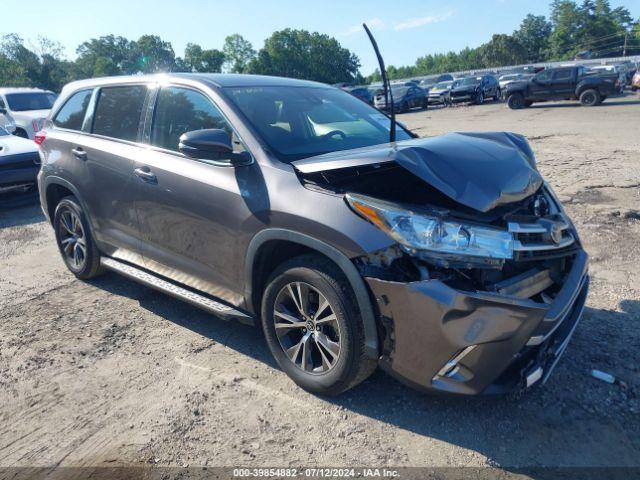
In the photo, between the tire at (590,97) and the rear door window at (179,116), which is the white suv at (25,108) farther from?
the tire at (590,97)

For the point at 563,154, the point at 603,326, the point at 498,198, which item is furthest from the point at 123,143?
the point at 563,154

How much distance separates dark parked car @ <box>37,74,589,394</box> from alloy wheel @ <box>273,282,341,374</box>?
11mm

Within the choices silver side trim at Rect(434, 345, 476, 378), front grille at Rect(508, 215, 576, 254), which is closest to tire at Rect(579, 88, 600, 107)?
front grille at Rect(508, 215, 576, 254)

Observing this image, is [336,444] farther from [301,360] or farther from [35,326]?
[35,326]

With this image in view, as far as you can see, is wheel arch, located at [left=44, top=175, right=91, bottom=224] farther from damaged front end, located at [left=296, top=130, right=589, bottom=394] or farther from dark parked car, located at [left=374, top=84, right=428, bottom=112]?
dark parked car, located at [left=374, top=84, right=428, bottom=112]

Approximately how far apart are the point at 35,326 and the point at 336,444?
295 cm

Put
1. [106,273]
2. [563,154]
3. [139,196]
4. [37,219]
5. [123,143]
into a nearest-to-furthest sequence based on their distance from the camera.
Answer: [139,196], [123,143], [106,273], [37,219], [563,154]

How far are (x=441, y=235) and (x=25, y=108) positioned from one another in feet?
49.7

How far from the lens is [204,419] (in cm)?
291

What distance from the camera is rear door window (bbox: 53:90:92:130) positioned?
188 inches

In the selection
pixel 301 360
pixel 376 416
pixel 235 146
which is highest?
pixel 235 146

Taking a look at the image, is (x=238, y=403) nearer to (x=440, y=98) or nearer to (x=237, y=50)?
(x=440, y=98)

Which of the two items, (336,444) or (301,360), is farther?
(301,360)

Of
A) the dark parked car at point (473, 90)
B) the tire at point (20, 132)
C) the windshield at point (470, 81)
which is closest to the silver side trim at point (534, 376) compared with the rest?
the tire at point (20, 132)
